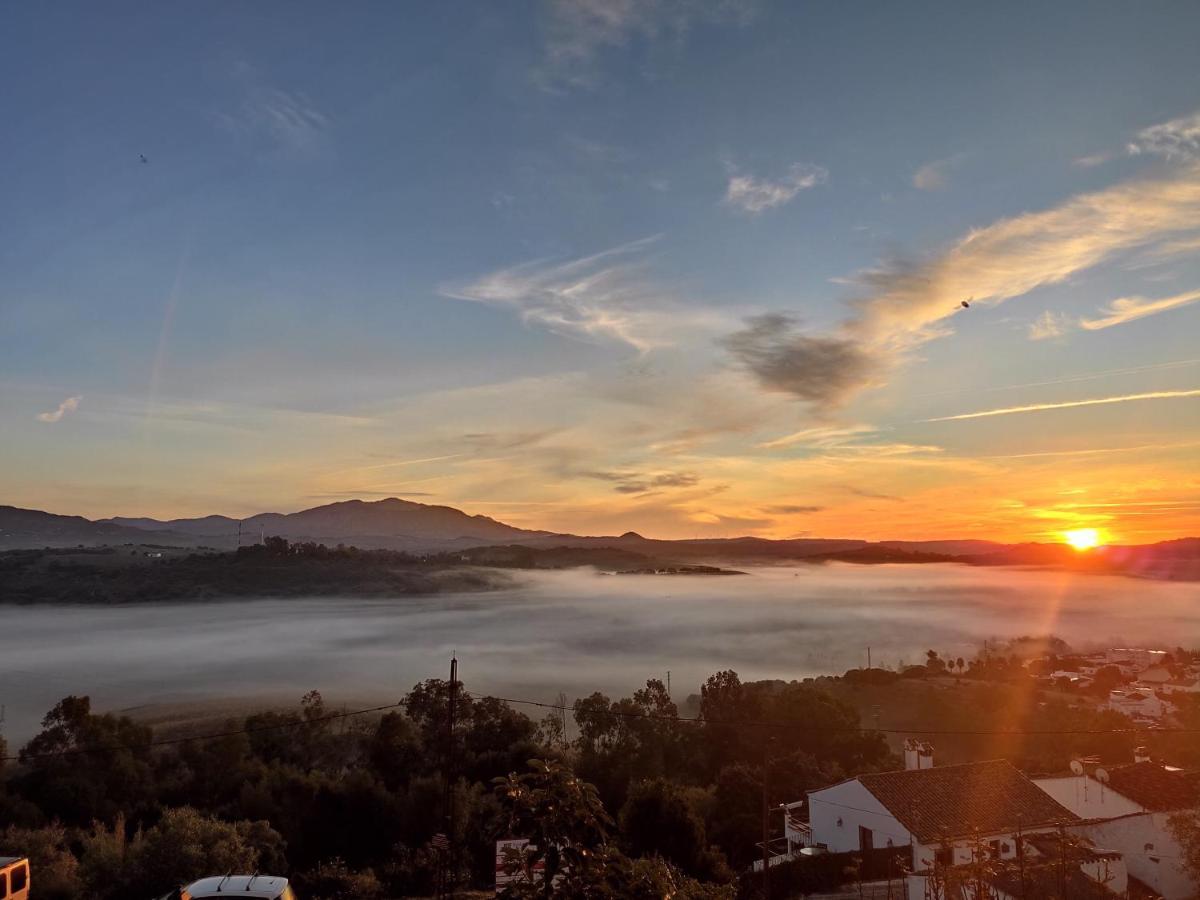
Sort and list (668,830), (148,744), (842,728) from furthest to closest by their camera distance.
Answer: (842,728) < (148,744) < (668,830)

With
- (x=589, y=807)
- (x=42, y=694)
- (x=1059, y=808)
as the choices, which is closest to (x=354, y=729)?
(x=1059, y=808)

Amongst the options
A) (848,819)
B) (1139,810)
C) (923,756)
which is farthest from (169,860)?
(1139,810)

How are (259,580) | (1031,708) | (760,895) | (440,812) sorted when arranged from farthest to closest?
(259,580) → (1031,708) → (440,812) → (760,895)

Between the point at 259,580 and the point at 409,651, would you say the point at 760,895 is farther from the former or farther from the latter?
the point at 259,580

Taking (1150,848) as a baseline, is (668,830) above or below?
below

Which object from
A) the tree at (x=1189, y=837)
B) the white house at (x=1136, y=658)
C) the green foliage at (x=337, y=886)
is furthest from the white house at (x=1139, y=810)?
the white house at (x=1136, y=658)

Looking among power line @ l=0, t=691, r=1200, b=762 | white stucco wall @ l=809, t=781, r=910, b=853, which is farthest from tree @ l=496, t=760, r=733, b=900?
power line @ l=0, t=691, r=1200, b=762

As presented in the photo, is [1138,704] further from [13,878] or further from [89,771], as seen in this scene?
[13,878]

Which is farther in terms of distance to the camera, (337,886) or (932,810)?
(932,810)
